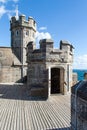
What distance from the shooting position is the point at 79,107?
195 inches

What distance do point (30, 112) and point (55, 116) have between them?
125 centimetres

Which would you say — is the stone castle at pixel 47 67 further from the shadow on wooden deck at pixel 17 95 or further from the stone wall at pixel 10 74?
the stone wall at pixel 10 74

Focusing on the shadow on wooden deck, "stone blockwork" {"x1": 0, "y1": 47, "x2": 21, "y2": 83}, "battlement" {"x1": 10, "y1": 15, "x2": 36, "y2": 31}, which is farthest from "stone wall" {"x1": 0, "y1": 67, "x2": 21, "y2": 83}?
the shadow on wooden deck

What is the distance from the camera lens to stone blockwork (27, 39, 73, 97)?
12.5m

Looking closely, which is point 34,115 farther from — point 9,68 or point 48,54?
point 9,68

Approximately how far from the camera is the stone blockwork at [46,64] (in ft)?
41.0

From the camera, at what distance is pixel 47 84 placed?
12.3 metres

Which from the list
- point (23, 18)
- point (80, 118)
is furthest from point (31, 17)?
point (80, 118)

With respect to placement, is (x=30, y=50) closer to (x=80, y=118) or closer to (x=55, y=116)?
(x=55, y=116)

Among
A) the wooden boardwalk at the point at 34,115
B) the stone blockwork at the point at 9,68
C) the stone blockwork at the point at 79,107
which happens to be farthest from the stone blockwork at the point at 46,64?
the stone blockwork at the point at 9,68

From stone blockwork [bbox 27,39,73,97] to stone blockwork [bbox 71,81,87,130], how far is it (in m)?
6.76

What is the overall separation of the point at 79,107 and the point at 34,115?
3616 millimetres

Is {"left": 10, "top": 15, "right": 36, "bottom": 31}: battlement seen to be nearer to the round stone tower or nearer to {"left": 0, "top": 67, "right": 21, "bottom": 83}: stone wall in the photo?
the round stone tower

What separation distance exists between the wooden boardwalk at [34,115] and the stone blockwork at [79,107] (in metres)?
1.44
